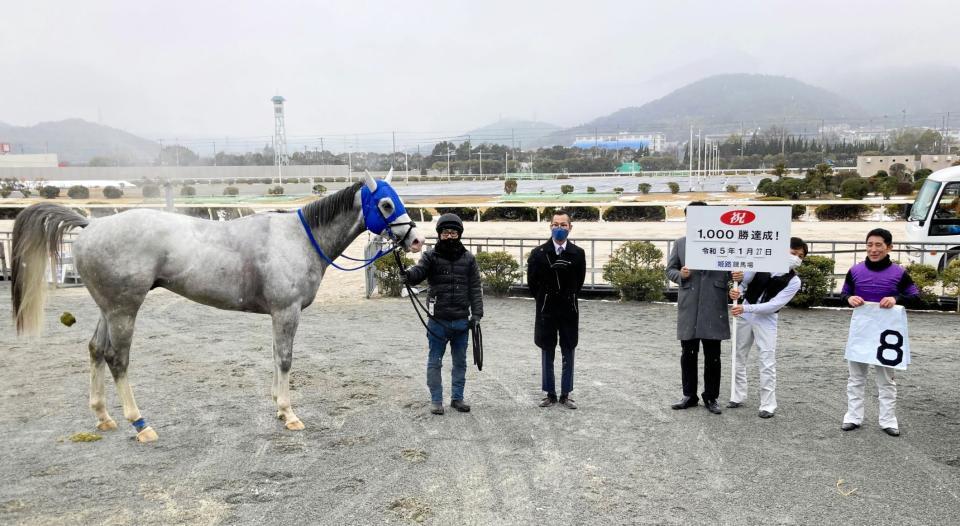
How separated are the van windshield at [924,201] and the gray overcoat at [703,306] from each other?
1263cm

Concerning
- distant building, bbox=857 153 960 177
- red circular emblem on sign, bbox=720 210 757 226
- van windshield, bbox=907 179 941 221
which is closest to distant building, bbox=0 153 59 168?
van windshield, bbox=907 179 941 221

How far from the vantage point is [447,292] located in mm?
6172

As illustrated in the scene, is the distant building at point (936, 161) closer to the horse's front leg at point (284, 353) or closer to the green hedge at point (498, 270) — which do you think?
the green hedge at point (498, 270)

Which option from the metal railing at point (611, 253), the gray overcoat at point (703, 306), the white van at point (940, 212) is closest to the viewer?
the gray overcoat at point (703, 306)

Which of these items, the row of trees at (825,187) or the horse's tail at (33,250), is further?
the row of trees at (825,187)

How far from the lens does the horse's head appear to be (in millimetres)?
5859

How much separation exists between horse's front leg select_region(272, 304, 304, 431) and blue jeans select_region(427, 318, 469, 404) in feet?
4.02

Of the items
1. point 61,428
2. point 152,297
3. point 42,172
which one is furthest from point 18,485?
point 42,172

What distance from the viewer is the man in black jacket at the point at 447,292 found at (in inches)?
242

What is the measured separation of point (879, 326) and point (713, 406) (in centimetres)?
156

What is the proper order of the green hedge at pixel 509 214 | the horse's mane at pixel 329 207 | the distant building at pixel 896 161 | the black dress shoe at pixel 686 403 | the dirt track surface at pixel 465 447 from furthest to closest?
the distant building at pixel 896 161, the green hedge at pixel 509 214, the black dress shoe at pixel 686 403, the horse's mane at pixel 329 207, the dirt track surface at pixel 465 447

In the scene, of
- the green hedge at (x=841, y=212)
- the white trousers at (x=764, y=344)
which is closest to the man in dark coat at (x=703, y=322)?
the white trousers at (x=764, y=344)

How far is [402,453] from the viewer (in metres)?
5.30

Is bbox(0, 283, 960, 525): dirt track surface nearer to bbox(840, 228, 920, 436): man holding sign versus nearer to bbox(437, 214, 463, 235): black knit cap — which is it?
bbox(840, 228, 920, 436): man holding sign
